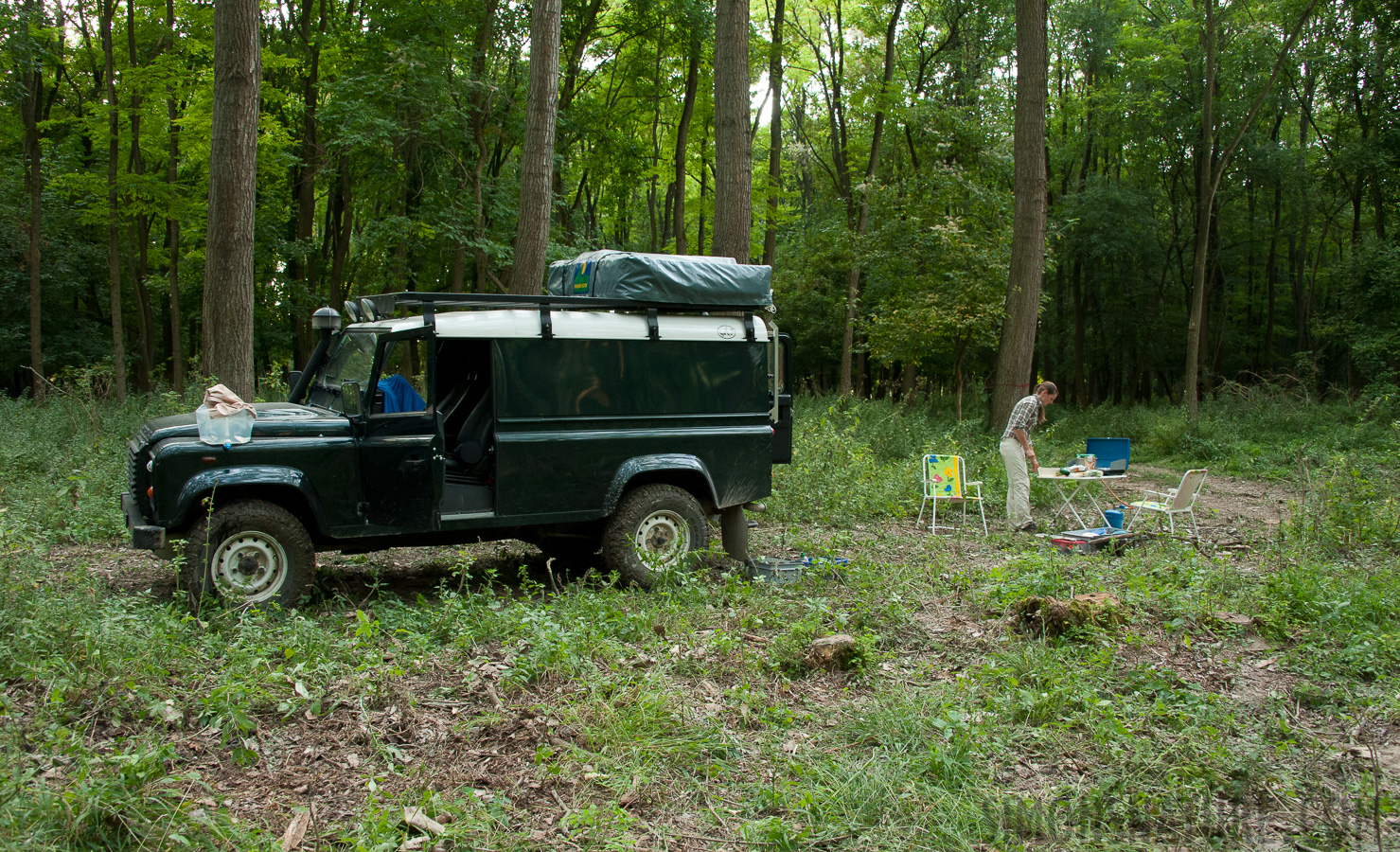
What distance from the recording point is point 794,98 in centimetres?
3659

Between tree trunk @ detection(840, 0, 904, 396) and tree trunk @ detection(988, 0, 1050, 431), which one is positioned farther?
tree trunk @ detection(840, 0, 904, 396)

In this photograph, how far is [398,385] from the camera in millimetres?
6680

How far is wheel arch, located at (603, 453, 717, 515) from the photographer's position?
714 cm

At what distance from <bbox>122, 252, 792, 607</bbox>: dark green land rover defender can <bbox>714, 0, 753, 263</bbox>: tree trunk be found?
487 cm

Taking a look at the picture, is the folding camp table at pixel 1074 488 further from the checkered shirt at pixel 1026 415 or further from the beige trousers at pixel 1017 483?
the checkered shirt at pixel 1026 415

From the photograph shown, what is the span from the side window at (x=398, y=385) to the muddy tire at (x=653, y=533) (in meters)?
1.86

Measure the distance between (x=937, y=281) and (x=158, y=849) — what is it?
19.6m

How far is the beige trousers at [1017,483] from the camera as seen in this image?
1038 centimetres

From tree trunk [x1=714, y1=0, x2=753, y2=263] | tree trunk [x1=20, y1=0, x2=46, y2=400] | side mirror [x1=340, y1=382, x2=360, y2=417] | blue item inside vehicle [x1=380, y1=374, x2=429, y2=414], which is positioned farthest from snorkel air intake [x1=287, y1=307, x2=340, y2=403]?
tree trunk [x1=20, y1=0, x2=46, y2=400]

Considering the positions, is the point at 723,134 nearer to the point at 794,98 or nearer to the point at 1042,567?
the point at 1042,567

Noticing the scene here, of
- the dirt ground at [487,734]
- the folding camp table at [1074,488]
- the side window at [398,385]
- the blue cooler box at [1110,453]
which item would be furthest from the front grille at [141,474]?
the blue cooler box at [1110,453]

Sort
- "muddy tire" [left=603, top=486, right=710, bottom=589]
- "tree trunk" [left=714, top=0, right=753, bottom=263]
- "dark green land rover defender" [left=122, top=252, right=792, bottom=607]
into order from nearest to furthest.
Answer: "dark green land rover defender" [left=122, top=252, right=792, bottom=607] < "muddy tire" [left=603, top=486, right=710, bottom=589] < "tree trunk" [left=714, top=0, right=753, bottom=263]

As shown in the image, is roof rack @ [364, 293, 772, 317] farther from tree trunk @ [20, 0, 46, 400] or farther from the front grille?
tree trunk @ [20, 0, 46, 400]

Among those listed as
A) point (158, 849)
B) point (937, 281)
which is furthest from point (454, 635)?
point (937, 281)
